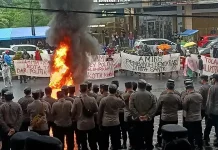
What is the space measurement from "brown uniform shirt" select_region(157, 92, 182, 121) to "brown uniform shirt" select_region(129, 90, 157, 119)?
Answer: 177mm

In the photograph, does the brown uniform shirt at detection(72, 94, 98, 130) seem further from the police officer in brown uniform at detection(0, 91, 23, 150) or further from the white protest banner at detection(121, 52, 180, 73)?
the white protest banner at detection(121, 52, 180, 73)

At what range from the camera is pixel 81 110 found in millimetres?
9609

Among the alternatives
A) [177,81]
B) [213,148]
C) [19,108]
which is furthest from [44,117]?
[177,81]

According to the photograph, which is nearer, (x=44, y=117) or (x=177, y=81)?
(x=44, y=117)

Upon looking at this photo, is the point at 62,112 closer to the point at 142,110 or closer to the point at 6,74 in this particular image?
the point at 142,110

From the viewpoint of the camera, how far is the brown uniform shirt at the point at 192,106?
980 cm

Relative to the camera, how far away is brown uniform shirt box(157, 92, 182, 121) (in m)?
9.78

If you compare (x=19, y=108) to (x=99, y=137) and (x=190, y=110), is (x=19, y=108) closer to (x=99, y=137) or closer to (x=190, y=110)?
(x=99, y=137)

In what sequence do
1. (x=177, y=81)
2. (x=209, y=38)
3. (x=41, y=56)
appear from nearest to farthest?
(x=177, y=81) < (x=41, y=56) < (x=209, y=38)

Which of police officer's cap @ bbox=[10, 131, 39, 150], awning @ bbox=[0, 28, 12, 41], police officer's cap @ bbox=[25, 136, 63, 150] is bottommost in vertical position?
police officer's cap @ bbox=[10, 131, 39, 150]

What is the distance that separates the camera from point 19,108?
9.53 m

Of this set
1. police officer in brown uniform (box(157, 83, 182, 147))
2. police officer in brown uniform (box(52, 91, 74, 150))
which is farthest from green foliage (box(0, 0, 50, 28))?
police officer in brown uniform (box(157, 83, 182, 147))

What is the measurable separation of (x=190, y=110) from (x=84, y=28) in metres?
5.76

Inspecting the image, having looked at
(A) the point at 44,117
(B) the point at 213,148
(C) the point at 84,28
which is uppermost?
(C) the point at 84,28
